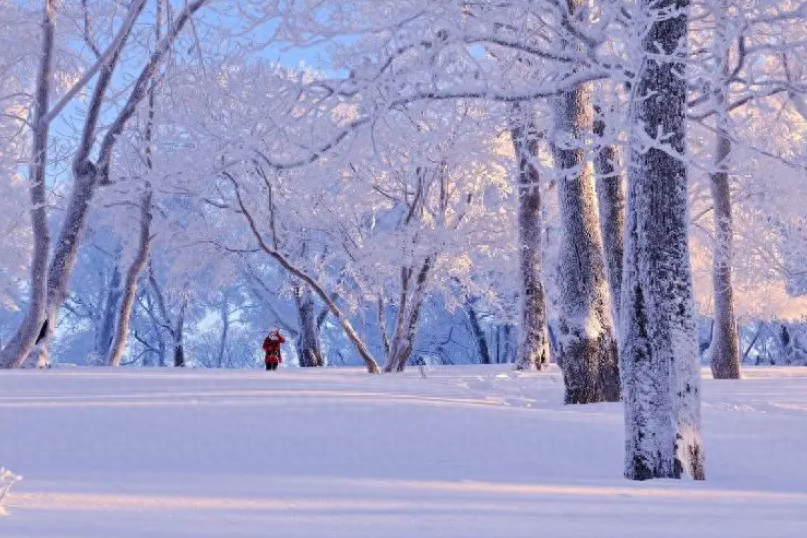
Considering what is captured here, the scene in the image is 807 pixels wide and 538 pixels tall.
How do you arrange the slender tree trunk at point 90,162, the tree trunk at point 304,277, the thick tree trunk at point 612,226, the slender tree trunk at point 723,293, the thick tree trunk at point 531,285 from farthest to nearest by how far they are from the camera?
the thick tree trunk at point 531,285 < the tree trunk at point 304,277 < the slender tree trunk at point 723,293 < the slender tree trunk at point 90,162 < the thick tree trunk at point 612,226

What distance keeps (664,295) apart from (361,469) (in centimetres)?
222

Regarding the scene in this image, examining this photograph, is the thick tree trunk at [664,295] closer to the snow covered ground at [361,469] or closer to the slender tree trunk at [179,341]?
the snow covered ground at [361,469]

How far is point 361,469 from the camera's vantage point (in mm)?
5676

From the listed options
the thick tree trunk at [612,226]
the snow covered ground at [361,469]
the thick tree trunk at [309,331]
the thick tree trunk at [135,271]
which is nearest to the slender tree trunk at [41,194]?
the snow covered ground at [361,469]

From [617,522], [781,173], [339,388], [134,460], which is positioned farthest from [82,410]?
[781,173]

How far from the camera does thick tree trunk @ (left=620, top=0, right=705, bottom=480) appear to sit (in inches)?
230

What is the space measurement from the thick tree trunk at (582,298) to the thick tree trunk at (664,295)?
495 centimetres

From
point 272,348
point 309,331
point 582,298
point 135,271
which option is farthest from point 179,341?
point 582,298

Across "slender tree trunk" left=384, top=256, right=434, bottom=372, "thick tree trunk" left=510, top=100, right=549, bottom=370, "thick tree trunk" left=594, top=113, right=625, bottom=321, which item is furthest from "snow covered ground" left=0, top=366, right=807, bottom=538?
"thick tree trunk" left=510, top=100, right=549, bottom=370

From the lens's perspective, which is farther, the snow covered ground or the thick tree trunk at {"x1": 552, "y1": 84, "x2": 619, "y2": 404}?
the thick tree trunk at {"x1": 552, "y1": 84, "x2": 619, "y2": 404}

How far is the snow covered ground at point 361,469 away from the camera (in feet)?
13.0

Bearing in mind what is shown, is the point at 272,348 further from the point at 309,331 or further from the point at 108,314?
the point at 108,314

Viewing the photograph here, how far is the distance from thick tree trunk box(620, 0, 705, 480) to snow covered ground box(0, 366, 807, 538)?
1.15ft

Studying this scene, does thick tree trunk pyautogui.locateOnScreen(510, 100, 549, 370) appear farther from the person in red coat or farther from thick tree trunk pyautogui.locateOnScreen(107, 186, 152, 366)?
thick tree trunk pyautogui.locateOnScreen(107, 186, 152, 366)
